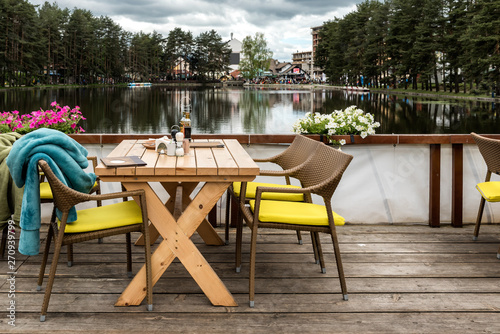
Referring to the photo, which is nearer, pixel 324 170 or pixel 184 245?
A: pixel 184 245

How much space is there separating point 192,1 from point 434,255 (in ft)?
483

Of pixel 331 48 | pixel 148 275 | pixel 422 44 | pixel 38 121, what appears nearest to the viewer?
pixel 148 275

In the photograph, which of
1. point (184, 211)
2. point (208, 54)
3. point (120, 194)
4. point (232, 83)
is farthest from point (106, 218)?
point (232, 83)

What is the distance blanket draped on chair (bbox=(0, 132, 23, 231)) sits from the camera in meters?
3.34

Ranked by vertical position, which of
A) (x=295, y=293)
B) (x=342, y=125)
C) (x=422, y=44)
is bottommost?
(x=295, y=293)

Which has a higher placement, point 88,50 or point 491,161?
point 88,50

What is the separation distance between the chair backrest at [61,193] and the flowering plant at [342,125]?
2328 mm

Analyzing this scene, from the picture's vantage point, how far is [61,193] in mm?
2520

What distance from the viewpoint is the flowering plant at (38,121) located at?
436cm

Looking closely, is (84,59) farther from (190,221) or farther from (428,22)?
(190,221)

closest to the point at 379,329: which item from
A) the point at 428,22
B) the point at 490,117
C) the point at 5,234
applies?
the point at 5,234

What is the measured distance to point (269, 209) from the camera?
2.99 meters

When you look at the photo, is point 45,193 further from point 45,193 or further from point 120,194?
point 120,194

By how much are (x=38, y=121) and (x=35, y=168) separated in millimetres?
2065
